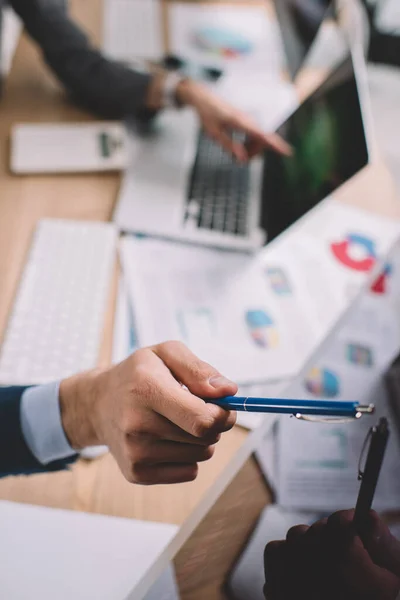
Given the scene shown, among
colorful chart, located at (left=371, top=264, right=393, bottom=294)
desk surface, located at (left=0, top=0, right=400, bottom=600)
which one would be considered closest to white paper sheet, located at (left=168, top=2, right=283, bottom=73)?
desk surface, located at (left=0, top=0, right=400, bottom=600)

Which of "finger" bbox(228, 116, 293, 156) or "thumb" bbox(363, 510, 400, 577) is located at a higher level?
"finger" bbox(228, 116, 293, 156)

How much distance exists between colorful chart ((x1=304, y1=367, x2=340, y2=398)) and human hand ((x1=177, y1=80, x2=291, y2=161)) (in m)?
0.48

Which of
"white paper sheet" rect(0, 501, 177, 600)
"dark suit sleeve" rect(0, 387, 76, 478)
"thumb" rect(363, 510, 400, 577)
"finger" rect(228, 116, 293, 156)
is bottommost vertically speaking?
"white paper sheet" rect(0, 501, 177, 600)

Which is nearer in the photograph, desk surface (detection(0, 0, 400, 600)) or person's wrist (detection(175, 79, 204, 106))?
desk surface (detection(0, 0, 400, 600))

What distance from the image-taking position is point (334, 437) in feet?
2.13

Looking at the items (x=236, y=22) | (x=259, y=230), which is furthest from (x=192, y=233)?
(x=236, y=22)

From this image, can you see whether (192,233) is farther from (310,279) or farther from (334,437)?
(334,437)

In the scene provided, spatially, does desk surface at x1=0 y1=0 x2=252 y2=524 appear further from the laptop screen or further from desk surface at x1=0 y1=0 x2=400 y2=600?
the laptop screen

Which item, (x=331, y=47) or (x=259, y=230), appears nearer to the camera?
(x=259, y=230)

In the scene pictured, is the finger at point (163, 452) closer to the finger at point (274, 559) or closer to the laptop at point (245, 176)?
the finger at point (274, 559)

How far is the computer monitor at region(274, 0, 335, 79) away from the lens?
48.8 inches

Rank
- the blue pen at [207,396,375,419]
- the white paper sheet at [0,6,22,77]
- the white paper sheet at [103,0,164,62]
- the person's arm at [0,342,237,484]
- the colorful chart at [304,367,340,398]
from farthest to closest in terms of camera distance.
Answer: the white paper sheet at [103,0,164,62] → the white paper sheet at [0,6,22,77] → the colorful chart at [304,367,340,398] → the person's arm at [0,342,237,484] → the blue pen at [207,396,375,419]

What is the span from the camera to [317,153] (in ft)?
3.27

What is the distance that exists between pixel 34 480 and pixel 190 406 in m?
0.31
